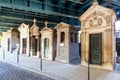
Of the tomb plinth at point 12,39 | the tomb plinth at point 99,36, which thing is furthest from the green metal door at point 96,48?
the tomb plinth at point 12,39

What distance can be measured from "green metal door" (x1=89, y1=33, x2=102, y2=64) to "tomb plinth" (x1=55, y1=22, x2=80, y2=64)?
2289mm

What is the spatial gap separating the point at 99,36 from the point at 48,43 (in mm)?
5957

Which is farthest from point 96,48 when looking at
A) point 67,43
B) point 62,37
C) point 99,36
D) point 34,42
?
point 34,42

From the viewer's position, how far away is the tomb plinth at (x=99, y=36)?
9.80m

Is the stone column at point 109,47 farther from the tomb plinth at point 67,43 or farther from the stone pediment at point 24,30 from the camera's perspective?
the stone pediment at point 24,30

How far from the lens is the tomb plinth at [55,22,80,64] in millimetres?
12823

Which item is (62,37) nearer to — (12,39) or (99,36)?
(99,36)

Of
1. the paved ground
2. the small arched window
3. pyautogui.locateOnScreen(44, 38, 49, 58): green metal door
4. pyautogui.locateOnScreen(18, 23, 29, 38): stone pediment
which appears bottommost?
the paved ground

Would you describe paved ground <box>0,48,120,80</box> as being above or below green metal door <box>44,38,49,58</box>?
below

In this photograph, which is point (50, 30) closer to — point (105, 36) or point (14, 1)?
point (14, 1)

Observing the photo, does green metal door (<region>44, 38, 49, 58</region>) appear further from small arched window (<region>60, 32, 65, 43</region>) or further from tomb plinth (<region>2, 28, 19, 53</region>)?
tomb plinth (<region>2, 28, 19, 53</region>)

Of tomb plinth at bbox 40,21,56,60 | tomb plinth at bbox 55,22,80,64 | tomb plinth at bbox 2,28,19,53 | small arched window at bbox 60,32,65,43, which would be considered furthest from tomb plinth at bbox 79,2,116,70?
tomb plinth at bbox 2,28,19,53

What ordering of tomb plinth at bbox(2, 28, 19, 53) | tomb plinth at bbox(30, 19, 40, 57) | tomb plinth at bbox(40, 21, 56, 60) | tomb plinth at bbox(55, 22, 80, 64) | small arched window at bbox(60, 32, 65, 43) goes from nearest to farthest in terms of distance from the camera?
tomb plinth at bbox(55, 22, 80, 64) → small arched window at bbox(60, 32, 65, 43) → tomb plinth at bbox(40, 21, 56, 60) → tomb plinth at bbox(30, 19, 40, 57) → tomb plinth at bbox(2, 28, 19, 53)

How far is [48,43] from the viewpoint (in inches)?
595
